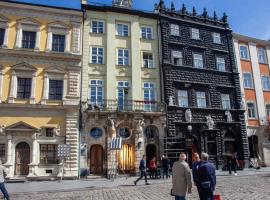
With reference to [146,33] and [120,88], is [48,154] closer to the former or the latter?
[120,88]

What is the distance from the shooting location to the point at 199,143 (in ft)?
88.1

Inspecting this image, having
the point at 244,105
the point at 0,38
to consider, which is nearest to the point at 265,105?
the point at 244,105

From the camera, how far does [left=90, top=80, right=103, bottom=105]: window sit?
24688mm

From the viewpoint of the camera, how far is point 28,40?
79.7 feet

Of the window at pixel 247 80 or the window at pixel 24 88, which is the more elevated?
the window at pixel 247 80

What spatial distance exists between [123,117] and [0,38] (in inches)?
504

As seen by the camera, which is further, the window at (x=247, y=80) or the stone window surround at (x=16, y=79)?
the window at (x=247, y=80)

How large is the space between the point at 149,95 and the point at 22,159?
41.3 feet

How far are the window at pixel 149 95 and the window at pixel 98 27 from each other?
6913mm

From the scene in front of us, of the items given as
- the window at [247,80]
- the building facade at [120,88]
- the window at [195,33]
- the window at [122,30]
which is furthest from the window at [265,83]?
the window at [122,30]

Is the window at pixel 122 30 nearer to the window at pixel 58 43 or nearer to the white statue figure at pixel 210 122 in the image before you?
the window at pixel 58 43

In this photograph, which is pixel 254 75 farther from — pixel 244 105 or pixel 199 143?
pixel 199 143

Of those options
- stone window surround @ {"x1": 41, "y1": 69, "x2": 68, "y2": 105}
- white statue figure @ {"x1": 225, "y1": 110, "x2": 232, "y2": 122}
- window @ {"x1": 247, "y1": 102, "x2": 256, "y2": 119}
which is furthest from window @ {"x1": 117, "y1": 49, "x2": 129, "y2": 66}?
window @ {"x1": 247, "y1": 102, "x2": 256, "y2": 119}

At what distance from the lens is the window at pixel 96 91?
24688 mm
